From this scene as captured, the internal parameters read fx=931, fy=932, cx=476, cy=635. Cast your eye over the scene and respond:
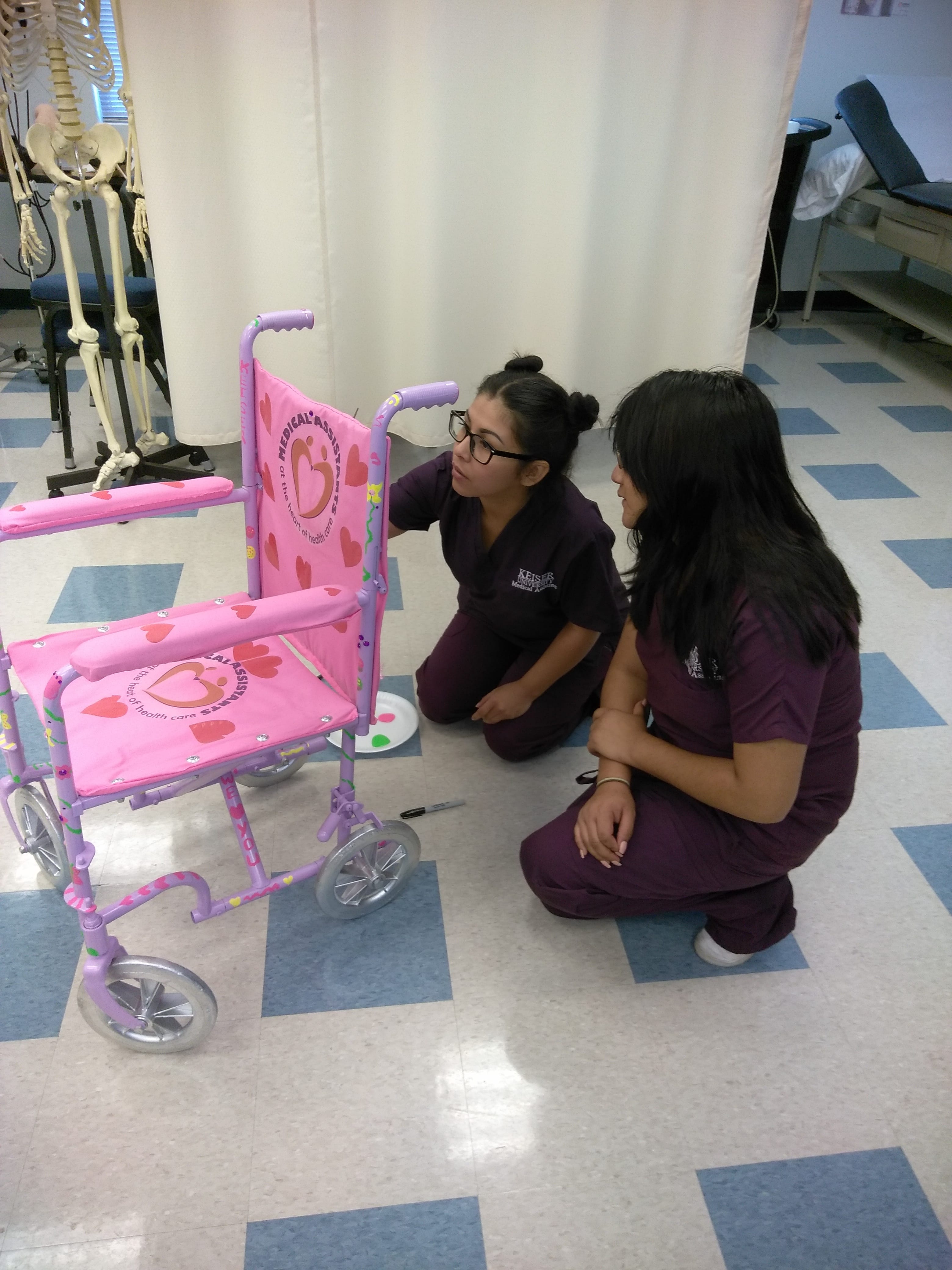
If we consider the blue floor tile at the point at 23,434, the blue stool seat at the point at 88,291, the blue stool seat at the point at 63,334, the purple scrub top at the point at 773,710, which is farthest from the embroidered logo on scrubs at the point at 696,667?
the blue floor tile at the point at 23,434

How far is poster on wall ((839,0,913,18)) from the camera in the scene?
3564 millimetres

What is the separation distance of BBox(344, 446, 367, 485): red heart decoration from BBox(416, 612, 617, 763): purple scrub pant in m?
0.62

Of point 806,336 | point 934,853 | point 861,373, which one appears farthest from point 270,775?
point 806,336

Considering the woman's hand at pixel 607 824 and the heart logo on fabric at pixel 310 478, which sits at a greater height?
the heart logo on fabric at pixel 310 478

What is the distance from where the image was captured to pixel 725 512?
1.00 metres

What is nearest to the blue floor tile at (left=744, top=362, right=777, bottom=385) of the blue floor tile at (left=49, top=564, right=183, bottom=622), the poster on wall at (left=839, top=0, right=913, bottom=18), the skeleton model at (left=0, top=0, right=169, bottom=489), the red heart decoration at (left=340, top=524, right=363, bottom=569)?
the poster on wall at (left=839, top=0, right=913, bottom=18)

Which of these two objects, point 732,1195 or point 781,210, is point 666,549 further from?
point 781,210

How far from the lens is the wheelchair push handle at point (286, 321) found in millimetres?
1229

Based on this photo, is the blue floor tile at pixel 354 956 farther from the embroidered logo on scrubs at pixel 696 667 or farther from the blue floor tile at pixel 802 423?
the blue floor tile at pixel 802 423

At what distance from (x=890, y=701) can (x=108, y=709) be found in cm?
145

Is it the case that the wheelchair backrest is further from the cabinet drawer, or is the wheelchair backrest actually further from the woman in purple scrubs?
the cabinet drawer

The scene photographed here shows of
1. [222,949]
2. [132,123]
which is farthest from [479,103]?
[222,949]

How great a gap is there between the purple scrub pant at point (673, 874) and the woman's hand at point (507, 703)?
0.25 meters

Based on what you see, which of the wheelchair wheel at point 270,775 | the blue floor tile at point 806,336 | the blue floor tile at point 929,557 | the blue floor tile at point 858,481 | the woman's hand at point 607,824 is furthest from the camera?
the blue floor tile at point 806,336
